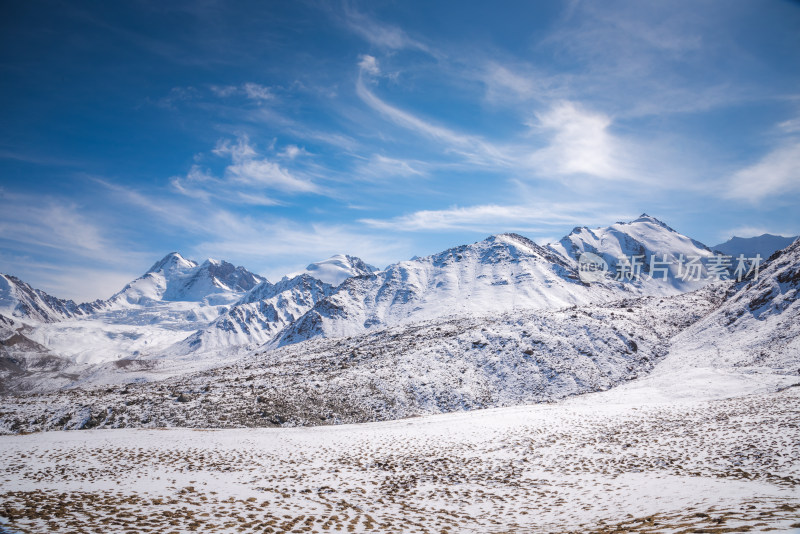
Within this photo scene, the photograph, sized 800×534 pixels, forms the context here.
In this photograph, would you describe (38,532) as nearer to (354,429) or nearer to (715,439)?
(354,429)

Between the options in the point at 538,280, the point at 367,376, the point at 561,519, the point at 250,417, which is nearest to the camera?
the point at 561,519

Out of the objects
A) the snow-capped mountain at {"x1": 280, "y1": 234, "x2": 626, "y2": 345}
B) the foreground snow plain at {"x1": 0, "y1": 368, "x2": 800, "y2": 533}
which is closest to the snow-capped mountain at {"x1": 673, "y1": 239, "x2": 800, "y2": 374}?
the foreground snow plain at {"x1": 0, "y1": 368, "x2": 800, "y2": 533}

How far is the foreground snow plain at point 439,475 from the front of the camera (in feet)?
34.6

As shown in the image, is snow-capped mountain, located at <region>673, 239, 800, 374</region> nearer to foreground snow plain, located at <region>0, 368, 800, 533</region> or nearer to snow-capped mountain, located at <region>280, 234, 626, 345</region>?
foreground snow plain, located at <region>0, 368, 800, 533</region>

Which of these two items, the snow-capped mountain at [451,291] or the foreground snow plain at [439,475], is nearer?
the foreground snow plain at [439,475]

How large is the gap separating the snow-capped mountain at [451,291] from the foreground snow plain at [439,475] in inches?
3547

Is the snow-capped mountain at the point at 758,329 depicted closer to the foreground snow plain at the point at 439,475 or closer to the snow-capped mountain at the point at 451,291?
the foreground snow plain at the point at 439,475

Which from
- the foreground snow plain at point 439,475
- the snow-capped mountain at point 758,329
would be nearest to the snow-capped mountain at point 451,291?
the snow-capped mountain at point 758,329

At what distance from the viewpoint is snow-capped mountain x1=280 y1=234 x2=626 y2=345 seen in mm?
126312

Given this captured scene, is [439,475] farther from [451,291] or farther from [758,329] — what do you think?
[451,291]

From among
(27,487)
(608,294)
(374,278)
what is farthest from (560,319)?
(374,278)

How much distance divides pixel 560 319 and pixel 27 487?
62.0m

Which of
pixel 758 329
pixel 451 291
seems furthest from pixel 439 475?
pixel 451 291

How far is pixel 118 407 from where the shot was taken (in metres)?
34.5
